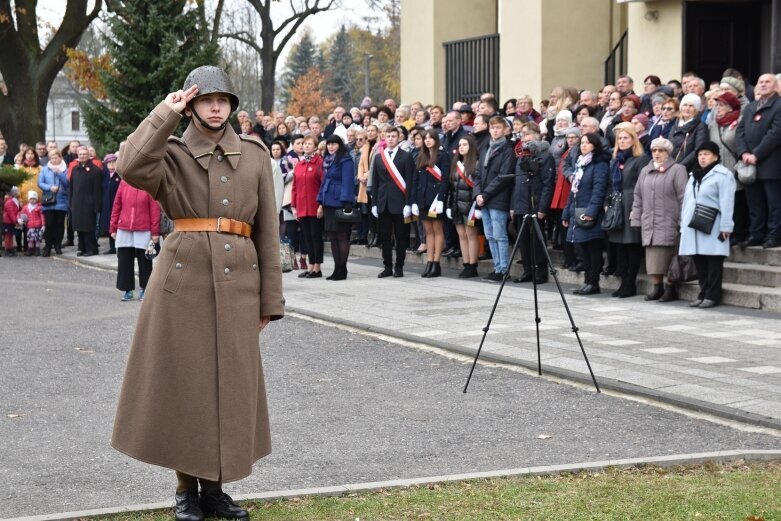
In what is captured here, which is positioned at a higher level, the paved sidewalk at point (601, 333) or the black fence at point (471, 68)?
the black fence at point (471, 68)

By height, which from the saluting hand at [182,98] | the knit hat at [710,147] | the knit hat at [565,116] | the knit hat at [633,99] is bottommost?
the saluting hand at [182,98]

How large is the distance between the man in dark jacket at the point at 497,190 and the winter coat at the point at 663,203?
2490 mm

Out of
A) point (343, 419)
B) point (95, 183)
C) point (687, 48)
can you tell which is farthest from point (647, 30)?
point (343, 419)

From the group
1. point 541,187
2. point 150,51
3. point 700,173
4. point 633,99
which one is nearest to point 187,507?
point 700,173

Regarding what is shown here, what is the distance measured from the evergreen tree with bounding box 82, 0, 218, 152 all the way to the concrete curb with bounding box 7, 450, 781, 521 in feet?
62.1

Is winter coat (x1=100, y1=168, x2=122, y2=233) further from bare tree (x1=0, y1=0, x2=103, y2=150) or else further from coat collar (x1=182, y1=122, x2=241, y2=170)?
coat collar (x1=182, y1=122, x2=241, y2=170)

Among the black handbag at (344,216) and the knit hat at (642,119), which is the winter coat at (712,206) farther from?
the black handbag at (344,216)

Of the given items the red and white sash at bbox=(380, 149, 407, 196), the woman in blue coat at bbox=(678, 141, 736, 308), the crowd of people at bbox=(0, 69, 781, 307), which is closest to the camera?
the woman in blue coat at bbox=(678, 141, 736, 308)

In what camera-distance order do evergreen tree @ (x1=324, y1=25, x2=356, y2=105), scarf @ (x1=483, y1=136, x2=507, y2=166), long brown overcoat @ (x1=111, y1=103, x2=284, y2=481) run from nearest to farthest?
long brown overcoat @ (x1=111, y1=103, x2=284, y2=481) < scarf @ (x1=483, y1=136, x2=507, y2=166) < evergreen tree @ (x1=324, y1=25, x2=356, y2=105)

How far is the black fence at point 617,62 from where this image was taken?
2370cm

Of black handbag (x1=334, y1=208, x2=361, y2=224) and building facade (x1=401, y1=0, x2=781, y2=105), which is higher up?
building facade (x1=401, y1=0, x2=781, y2=105)

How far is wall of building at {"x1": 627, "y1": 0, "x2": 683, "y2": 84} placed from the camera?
21.4 metres

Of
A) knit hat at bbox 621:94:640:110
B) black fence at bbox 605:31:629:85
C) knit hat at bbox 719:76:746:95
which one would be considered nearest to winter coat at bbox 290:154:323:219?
knit hat at bbox 621:94:640:110

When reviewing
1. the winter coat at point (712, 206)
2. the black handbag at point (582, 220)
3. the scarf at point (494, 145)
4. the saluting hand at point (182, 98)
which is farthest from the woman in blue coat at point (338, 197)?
the saluting hand at point (182, 98)
